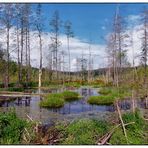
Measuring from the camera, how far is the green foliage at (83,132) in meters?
3.84

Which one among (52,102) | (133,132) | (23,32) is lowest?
(133,132)

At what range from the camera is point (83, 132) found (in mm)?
4020

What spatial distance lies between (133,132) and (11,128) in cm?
138

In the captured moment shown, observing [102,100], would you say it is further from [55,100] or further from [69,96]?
[55,100]

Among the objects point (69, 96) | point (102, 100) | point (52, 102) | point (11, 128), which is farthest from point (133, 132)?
point (69, 96)

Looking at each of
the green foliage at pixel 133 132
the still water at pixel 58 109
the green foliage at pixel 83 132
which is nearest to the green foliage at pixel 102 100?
the still water at pixel 58 109

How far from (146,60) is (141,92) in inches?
177

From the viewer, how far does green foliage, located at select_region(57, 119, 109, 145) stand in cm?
384

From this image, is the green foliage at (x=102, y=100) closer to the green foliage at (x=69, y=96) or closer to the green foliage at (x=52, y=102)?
the green foliage at (x=69, y=96)

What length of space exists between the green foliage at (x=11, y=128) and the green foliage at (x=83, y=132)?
1.55 feet

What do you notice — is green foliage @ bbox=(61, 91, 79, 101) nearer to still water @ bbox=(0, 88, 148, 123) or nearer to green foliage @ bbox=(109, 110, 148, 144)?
still water @ bbox=(0, 88, 148, 123)

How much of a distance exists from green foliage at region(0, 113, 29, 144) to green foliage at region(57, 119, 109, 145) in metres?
0.47

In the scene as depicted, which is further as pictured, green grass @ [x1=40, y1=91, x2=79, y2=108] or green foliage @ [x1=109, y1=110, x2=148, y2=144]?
green grass @ [x1=40, y1=91, x2=79, y2=108]

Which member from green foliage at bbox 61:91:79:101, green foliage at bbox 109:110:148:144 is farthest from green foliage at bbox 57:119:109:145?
green foliage at bbox 61:91:79:101
